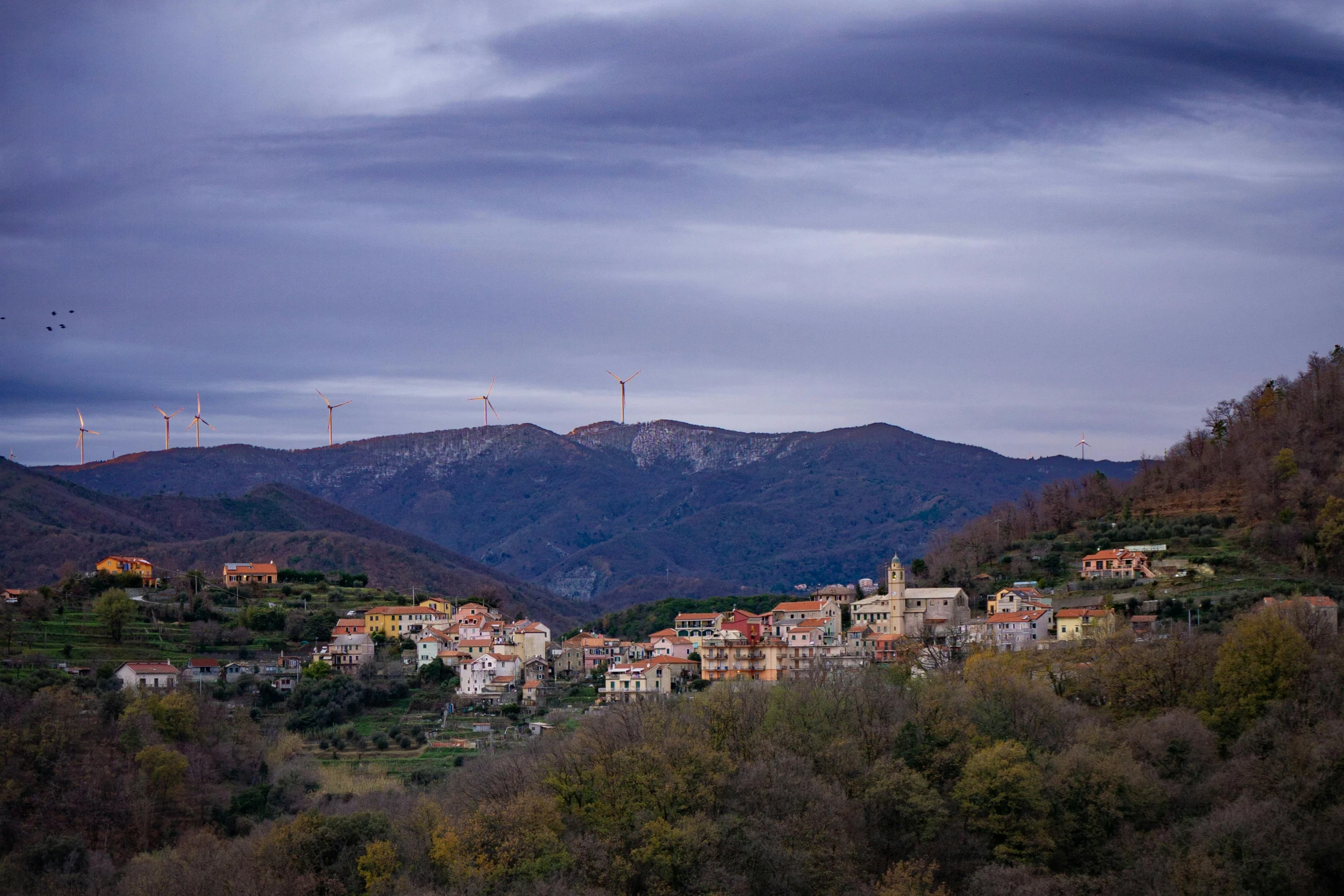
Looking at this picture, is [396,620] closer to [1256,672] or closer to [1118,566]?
[1118,566]

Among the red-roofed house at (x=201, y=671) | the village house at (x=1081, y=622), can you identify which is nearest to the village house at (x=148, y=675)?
the red-roofed house at (x=201, y=671)

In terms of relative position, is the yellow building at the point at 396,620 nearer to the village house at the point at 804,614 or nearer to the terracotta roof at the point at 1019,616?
the village house at the point at 804,614

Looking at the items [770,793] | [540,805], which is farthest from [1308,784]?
[540,805]

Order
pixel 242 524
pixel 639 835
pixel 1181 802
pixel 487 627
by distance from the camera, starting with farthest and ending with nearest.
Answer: pixel 242 524 → pixel 487 627 → pixel 1181 802 → pixel 639 835

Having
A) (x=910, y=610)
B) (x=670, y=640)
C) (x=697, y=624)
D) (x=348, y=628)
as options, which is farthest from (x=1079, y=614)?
(x=348, y=628)

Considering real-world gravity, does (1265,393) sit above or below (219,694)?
above

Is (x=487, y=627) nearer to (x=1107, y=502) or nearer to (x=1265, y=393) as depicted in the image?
Result: (x=1107, y=502)
